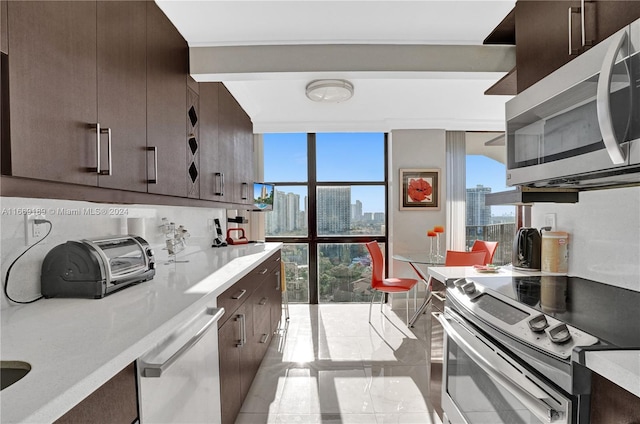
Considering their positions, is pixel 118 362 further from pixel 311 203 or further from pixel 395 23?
pixel 311 203

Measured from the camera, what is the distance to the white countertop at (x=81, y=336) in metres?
0.65

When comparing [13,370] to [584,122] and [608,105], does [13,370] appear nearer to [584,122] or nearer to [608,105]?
[608,105]

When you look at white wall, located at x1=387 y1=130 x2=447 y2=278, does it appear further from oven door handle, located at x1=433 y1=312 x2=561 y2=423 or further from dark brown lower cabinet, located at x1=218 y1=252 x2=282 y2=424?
oven door handle, located at x1=433 y1=312 x2=561 y2=423

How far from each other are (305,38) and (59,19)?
55.8 inches

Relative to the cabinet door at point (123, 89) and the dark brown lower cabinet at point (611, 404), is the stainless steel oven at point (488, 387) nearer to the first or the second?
the dark brown lower cabinet at point (611, 404)

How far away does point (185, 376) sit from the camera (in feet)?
4.00

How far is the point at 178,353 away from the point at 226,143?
2.21 metres

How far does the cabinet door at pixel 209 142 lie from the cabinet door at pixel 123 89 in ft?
2.57

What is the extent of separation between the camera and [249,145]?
381 centimetres

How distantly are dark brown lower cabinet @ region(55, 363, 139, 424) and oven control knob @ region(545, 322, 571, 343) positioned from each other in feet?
3.85

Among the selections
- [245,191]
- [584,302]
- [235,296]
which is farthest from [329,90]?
[584,302]

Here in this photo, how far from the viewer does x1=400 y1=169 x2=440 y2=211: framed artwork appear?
4.46 m

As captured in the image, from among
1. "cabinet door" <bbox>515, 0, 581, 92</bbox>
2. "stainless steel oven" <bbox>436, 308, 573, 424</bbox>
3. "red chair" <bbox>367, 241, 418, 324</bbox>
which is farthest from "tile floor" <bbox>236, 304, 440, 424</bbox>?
"cabinet door" <bbox>515, 0, 581, 92</bbox>

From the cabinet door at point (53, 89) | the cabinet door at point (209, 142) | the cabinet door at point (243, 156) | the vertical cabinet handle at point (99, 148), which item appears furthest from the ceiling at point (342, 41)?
the vertical cabinet handle at point (99, 148)
